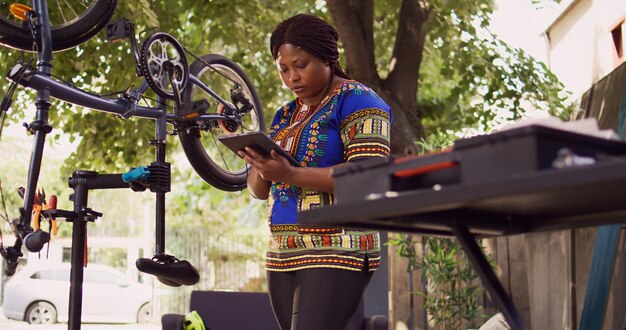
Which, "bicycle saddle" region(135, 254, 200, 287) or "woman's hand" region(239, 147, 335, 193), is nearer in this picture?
"woman's hand" region(239, 147, 335, 193)

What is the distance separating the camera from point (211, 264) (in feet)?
51.4

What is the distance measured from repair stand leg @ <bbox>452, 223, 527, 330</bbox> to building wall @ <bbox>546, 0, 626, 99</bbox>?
650 cm

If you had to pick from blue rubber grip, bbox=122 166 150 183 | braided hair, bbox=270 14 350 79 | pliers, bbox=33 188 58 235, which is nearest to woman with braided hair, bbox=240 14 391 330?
braided hair, bbox=270 14 350 79

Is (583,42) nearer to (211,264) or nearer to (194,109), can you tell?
(194,109)

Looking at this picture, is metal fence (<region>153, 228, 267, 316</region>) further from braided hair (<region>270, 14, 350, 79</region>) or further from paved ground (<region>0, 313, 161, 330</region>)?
braided hair (<region>270, 14, 350, 79</region>)

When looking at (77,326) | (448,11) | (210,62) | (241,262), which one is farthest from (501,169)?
(241,262)

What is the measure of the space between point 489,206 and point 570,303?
4560 mm

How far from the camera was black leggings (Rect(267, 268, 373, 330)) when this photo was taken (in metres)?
1.97

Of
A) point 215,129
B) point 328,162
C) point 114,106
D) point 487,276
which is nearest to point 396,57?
point 215,129

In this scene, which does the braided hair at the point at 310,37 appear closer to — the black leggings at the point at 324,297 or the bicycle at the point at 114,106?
the black leggings at the point at 324,297

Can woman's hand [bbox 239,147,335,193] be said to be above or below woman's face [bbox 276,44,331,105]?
below

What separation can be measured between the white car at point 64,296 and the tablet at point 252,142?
1311cm

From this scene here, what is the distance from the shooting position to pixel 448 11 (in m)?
7.34

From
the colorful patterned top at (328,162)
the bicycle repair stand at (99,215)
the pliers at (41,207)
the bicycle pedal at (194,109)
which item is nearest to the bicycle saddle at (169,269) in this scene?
the bicycle repair stand at (99,215)
